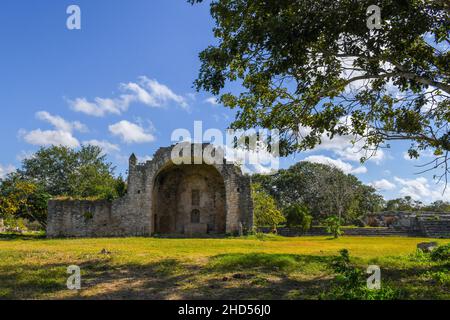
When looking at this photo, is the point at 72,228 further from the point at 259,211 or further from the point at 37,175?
the point at 37,175

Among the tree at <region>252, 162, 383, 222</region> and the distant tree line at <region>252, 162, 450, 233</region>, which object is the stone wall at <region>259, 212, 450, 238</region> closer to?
the distant tree line at <region>252, 162, 450, 233</region>

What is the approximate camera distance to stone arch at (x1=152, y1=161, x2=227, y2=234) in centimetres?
2991

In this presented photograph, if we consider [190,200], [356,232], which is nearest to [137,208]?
[190,200]

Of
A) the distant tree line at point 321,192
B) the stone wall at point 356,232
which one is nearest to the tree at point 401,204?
the distant tree line at point 321,192

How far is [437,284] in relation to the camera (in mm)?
7535

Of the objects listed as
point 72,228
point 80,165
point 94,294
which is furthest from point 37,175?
point 94,294

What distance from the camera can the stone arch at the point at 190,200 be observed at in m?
29.9

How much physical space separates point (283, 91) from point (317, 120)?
1223mm

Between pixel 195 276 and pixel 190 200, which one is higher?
pixel 190 200

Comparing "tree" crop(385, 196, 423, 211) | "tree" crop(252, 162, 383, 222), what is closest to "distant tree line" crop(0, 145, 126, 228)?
"tree" crop(252, 162, 383, 222)

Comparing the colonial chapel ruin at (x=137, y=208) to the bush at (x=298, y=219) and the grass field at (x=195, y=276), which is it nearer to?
the bush at (x=298, y=219)

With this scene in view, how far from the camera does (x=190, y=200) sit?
99.6 feet
